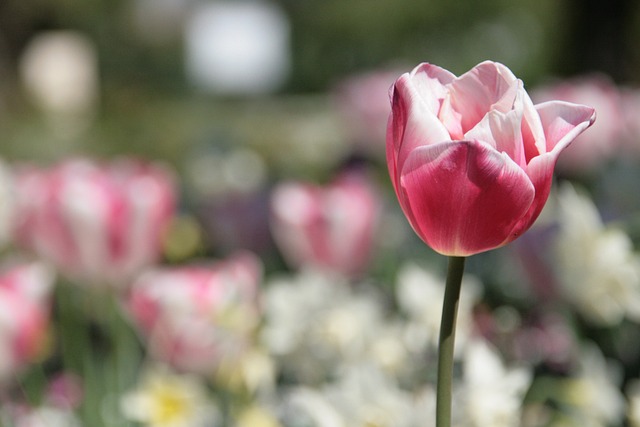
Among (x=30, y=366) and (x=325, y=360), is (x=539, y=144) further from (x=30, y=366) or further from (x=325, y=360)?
(x=30, y=366)

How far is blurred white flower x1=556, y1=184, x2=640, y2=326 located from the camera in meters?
0.96

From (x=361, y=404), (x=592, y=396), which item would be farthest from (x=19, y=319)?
(x=592, y=396)

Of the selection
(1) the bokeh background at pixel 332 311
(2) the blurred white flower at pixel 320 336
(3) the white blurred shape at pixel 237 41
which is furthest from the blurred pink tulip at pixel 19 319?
(3) the white blurred shape at pixel 237 41

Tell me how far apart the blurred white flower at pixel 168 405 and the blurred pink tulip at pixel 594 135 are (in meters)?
1.28

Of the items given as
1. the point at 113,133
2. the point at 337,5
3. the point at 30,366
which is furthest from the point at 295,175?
the point at 337,5

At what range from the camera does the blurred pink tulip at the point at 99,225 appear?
1.22m

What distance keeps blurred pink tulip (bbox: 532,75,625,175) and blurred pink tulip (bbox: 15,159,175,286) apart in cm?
113

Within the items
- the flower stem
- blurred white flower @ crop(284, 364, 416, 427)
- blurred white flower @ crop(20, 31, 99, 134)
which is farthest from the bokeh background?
blurred white flower @ crop(20, 31, 99, 134)

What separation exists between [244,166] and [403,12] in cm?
971

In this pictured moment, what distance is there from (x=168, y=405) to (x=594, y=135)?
54.1 inches

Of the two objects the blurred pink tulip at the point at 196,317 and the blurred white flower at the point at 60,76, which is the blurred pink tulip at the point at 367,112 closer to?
the blurred pink tulip at the point at 196,317

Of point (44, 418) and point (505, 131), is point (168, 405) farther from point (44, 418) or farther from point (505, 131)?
point (505, 131)

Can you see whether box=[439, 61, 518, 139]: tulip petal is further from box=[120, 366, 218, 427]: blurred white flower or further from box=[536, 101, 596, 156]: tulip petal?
box=[120, 366, 218, 427]: blurred white flower

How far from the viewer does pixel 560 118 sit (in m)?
0.55
